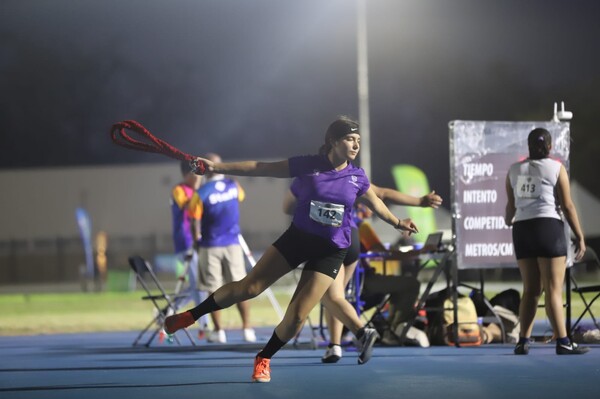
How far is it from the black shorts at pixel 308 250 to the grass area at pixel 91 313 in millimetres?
8192

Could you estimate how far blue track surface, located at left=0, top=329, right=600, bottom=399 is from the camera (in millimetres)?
7176

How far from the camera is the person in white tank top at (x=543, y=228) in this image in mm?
9352

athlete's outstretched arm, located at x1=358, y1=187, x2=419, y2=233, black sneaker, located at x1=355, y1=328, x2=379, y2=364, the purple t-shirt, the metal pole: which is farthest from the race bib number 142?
the metal pole

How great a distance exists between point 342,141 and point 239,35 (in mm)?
45298

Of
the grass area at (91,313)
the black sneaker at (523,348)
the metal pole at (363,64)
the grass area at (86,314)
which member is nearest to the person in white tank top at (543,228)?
the black sneaker at (523,348)

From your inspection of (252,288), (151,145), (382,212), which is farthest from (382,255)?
(151,145)

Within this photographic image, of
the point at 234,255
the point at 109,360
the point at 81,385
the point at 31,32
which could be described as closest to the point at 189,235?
the point at 234,255

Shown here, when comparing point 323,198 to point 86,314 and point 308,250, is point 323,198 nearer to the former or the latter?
point 308,250

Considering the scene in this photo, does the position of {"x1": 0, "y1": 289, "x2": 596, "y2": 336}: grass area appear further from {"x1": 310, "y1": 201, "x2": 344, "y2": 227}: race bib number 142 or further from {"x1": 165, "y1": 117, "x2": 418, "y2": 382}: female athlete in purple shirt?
{"x1": 310, "y1": 201, "x2": 344, "y2": 227}: race bib number 142

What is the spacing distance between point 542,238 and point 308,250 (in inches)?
105

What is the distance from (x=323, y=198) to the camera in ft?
25.0

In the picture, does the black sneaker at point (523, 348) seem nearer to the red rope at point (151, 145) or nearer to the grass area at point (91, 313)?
the red rope at point (151, 145)

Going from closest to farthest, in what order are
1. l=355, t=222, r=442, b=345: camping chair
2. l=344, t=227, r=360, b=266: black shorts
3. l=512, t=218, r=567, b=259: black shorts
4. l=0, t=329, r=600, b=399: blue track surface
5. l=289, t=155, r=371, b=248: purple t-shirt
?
l=0, t=329, r=600, b=399: blue track surface → l=289, t=155, r=371, b=248: purple t-shirt → l=512, t=218, r=567, b=259: black shorts → l=344, t=227, r=360, b=266: black shorts → l=355, t=222, r=442, b=345: camping chair

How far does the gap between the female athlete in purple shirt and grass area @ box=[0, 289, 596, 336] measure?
7.94 meters
